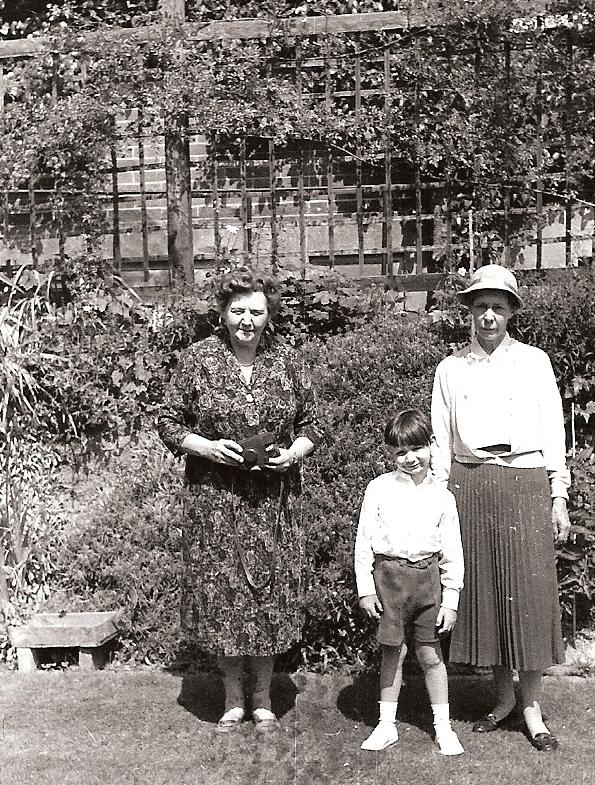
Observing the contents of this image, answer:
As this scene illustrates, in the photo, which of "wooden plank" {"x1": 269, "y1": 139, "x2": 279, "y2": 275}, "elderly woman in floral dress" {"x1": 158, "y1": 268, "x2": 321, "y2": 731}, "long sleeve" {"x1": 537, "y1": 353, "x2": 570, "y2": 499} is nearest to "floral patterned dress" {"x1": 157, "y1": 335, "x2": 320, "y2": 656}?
"elderly woman in floral dress" {"x1": 158, "y1": 268, "x2": 321, "y2": 731}

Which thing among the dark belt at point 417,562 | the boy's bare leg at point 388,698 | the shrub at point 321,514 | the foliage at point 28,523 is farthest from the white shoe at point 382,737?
the foliage at point 28,523

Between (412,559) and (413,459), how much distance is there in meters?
0.37

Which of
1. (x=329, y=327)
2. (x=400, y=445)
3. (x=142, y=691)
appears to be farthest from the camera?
(x=329, y=327)

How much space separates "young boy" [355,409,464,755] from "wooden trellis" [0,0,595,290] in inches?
95.0

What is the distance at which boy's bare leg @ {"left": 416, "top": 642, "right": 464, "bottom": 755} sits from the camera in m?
3.71

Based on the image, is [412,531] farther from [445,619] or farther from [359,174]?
[359,174]

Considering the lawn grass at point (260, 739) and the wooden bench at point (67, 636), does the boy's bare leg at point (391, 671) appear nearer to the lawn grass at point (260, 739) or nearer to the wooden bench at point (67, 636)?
the lawn grass at point (260, 739)

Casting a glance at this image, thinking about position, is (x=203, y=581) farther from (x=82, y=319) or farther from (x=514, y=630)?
(x=82, y=319)

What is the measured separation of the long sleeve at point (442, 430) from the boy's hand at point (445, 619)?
527 millimetres

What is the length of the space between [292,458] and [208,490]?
36cm

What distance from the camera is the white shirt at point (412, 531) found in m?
3.65

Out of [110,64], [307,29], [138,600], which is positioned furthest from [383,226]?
[138,600]

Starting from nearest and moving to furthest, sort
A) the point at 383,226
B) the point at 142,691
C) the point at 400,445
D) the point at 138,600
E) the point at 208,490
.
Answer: the point at 400,445 → the point at 208,490 → the point at 142,691 → the point at 138,600 → the point at 383,226

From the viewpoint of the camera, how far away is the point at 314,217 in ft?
21.0
